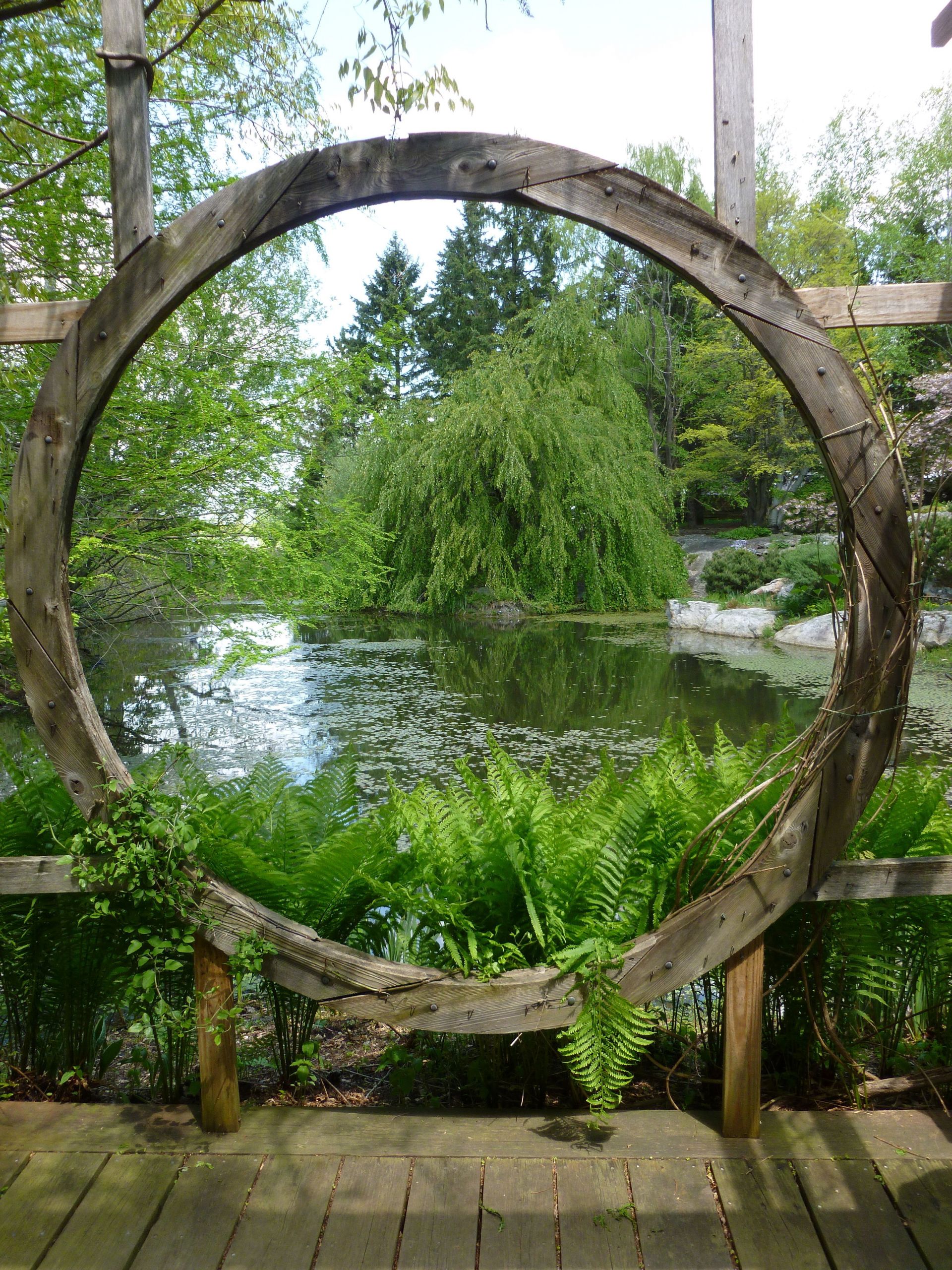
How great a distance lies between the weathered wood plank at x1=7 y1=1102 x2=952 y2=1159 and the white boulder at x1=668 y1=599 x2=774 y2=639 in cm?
1233

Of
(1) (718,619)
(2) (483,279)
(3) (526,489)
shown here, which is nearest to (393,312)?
(2) (483,279)

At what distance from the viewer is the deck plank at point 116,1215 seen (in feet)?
4.93

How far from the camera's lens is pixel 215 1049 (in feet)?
6.04

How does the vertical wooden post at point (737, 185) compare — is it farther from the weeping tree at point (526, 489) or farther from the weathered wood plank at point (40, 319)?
the weeping tree at point (526, 489)

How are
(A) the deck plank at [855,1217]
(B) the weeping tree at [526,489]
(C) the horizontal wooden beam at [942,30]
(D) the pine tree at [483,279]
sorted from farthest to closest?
(D) the pine tree at [483,279] < (B) the weeping tree at [526,489] < (C) the horizontal wooden beam at [942,30] < (A) the deck plank at [855,1217]

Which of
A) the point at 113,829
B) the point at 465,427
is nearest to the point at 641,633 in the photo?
the point at 465,427

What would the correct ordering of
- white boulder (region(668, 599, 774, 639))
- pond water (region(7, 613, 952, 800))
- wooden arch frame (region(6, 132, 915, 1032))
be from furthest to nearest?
white boulder (region(668, 599, 774, 639))
pond water (region(7, 613, 952, 800))
wooden arch frame (region(6, 132, 915, 1032))

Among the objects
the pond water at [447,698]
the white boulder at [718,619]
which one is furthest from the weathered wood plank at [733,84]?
the white boulder at [718,619]

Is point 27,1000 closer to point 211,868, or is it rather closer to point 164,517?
point 211,868

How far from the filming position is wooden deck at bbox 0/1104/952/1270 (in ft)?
4.92

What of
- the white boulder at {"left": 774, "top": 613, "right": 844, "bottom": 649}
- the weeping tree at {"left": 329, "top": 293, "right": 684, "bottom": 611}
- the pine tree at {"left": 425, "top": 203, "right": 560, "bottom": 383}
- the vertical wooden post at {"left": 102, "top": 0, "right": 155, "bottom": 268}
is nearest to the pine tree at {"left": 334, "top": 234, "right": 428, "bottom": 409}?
the pine tree at {"left": 425, "top": 203, "right": 560, "bottom": 383}

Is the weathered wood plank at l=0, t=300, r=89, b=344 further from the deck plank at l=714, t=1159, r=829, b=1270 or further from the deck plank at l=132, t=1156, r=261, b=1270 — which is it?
the deck plank at l=714, t=1159, r=829, b=1270

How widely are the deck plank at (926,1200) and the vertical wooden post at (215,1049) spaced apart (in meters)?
1.33

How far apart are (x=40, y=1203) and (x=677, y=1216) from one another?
1.19 metres
